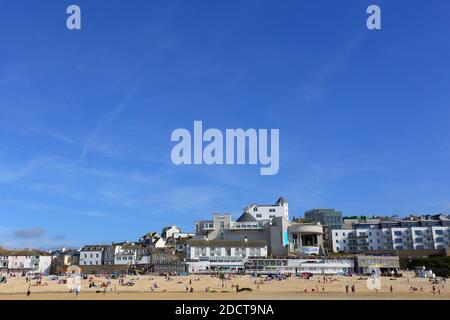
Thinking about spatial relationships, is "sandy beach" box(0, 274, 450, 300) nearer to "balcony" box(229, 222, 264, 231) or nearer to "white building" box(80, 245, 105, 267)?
"balcony" box(229, 222, 264, 231)

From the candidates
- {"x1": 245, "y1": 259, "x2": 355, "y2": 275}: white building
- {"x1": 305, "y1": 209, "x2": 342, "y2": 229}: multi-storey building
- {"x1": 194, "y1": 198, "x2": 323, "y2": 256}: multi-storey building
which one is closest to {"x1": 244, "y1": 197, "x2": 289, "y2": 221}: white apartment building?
{"x1": 194, "y1": 198, "x2": 323, "y2": 256}: multi-storey building

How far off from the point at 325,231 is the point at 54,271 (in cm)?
5739

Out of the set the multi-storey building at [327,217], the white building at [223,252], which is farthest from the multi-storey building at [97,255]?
the multi-storey building at [327,217]

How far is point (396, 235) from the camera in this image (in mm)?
89438

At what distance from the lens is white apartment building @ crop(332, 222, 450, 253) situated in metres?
87.5

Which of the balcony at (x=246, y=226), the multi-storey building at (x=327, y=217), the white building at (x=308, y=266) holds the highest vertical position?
the multi-storey building at (x=327, y=217)

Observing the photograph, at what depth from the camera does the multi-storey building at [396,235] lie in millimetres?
87625

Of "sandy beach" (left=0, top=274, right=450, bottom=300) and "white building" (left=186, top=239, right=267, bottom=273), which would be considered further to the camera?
"white building" (left=186, top=239, right=267, bottom=273)

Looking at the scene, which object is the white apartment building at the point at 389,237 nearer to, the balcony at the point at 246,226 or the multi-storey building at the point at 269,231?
the multi-storey building at the point at 269,231

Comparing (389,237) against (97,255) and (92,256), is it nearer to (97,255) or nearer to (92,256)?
(97,255)

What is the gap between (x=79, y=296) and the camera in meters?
42.9
